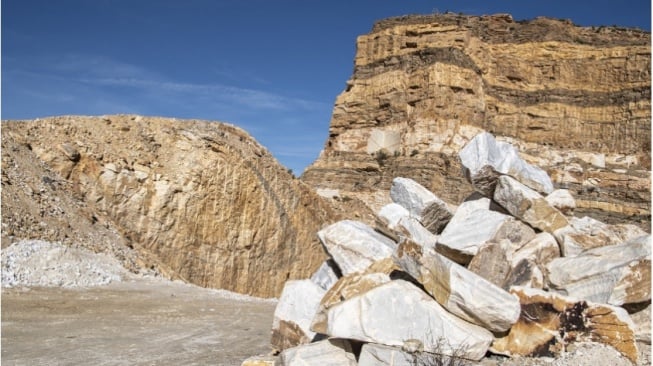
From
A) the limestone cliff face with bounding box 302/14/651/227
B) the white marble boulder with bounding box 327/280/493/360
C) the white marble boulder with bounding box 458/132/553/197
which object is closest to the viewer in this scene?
the white marble boulder with bounding box 327/280/493/360

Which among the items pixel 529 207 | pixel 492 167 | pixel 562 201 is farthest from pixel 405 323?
pixel 562 201

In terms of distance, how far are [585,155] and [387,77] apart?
53.3ft

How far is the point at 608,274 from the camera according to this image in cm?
500

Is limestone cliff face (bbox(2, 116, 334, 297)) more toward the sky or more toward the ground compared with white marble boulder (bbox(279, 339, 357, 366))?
more toward the sky

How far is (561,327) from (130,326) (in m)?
6.45

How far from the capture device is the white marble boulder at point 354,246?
6.02 m

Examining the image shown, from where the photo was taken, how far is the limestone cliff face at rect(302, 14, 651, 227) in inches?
1401

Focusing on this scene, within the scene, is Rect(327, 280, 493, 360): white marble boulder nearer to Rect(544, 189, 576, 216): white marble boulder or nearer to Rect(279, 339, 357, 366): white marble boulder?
Rect(279, 339, 357, 366): white marble boulder

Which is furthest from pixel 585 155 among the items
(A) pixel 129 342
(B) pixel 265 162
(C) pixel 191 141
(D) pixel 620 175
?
(A) pixel 129 342

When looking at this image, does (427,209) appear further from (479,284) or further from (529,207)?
(479,284)

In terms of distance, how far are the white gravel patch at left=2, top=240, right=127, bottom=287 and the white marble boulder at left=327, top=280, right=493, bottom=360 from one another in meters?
9.26

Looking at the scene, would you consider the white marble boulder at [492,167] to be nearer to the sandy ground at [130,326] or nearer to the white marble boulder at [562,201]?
the white marble boulder at [562,201]

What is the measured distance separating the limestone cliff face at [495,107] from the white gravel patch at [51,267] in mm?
22720

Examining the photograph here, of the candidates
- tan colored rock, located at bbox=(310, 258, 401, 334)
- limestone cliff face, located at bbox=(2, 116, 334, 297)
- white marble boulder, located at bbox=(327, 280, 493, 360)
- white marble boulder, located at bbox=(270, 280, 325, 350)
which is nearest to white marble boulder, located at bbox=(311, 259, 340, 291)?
white marble boulder, located at bbox=(270, 280, 325, 350)
